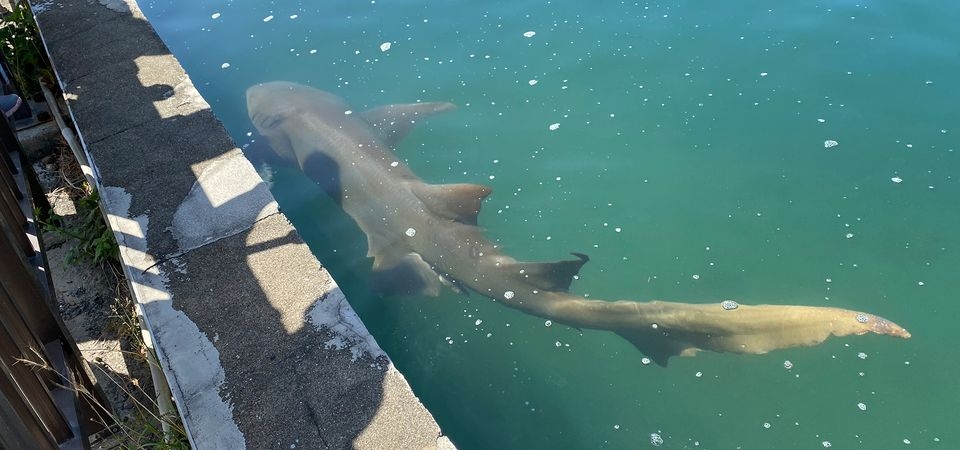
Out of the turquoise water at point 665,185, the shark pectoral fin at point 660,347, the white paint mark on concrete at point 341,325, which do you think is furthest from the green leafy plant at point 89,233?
the shark pectoral fin at point 660,347

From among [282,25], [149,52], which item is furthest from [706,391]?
[282,25]

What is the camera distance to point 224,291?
4086 millimetres

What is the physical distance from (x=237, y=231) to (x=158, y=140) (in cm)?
130

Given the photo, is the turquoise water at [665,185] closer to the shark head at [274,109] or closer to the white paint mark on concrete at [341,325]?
the shark head at [274,109]

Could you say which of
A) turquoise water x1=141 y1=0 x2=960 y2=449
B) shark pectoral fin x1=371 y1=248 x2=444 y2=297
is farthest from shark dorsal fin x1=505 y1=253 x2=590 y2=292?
shark pectoral fin x1=371 y1=248 x2=444 y2=297

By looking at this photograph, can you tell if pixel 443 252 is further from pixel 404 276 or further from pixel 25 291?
pixel 25 291

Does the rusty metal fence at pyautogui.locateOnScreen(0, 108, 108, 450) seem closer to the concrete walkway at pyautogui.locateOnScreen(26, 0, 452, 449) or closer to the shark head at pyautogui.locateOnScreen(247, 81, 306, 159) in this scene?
the concrete walkway at pyautogui.locateOnScreen(26, 0, 452, 449)

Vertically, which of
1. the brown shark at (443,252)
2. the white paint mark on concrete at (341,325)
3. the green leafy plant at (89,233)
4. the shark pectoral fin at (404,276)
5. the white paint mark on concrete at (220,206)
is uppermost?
the white paint mark on concrete at (220,206)

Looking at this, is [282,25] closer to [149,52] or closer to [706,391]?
[149,52]

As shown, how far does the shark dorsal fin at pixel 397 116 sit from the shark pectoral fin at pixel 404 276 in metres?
1.67

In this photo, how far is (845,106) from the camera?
6.75 metres

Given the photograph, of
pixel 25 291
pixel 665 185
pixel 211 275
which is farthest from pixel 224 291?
pixel 665 185

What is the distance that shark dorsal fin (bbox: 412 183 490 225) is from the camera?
599cm

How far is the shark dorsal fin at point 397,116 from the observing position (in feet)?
23.4
